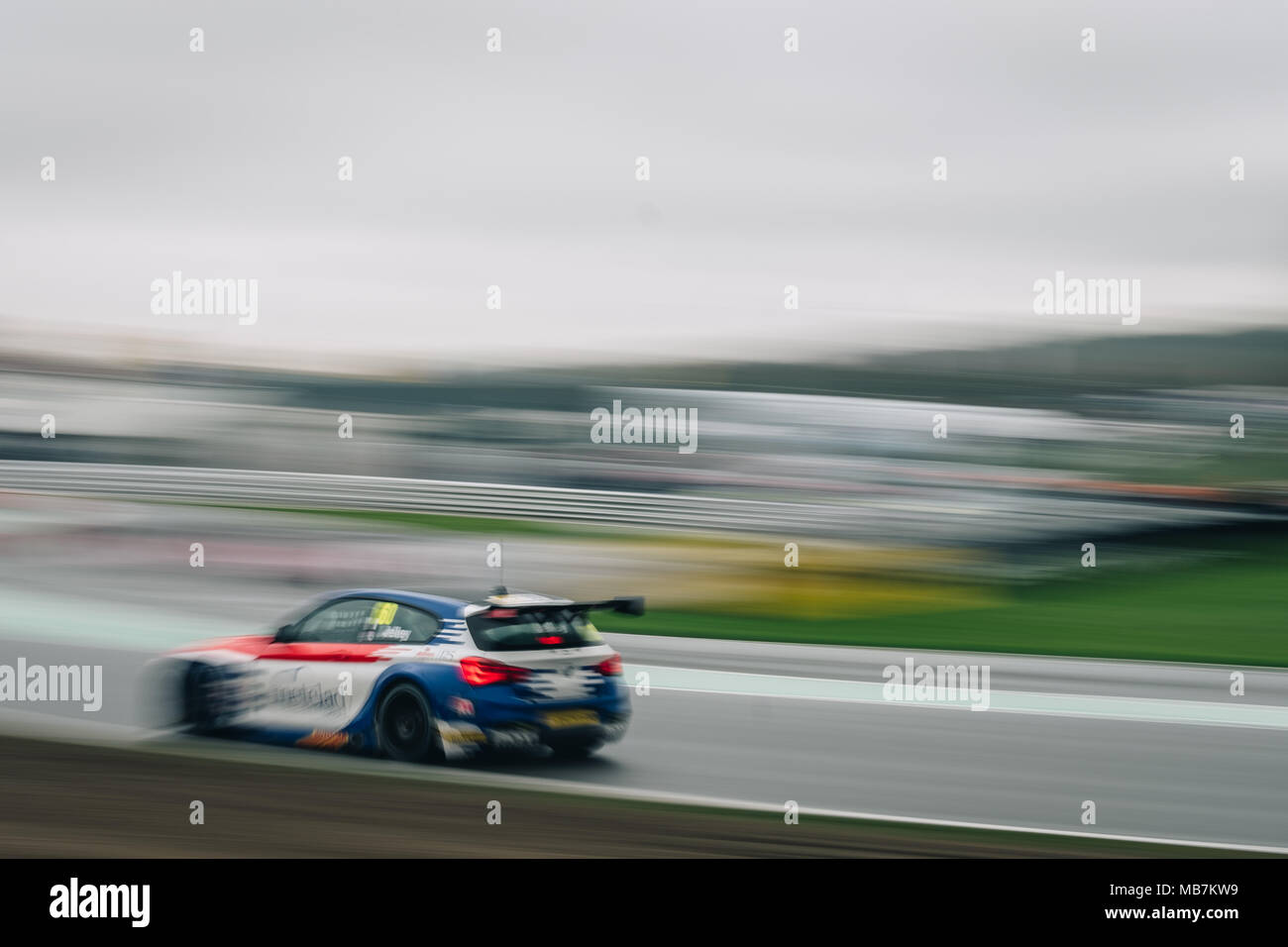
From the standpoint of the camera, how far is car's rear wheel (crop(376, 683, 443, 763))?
6719mm

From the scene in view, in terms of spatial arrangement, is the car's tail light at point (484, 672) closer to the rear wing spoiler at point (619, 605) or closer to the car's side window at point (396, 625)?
the car's side window at point (396, 625)

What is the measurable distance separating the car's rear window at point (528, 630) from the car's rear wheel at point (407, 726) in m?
0.49

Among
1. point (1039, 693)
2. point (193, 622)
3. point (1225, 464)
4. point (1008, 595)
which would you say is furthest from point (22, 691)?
point (1225, 464)

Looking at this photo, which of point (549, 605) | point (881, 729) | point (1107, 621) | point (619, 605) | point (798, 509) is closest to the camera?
point (619, 605)

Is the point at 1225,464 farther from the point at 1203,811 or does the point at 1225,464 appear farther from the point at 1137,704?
the point at 1203,811

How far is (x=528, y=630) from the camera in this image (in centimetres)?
684

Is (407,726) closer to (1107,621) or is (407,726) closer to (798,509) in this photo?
(798,509)

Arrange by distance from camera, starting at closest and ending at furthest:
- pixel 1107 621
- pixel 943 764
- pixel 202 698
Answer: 1. pixel 202 698
2. pixel 943 764
3. pixel 1107 621

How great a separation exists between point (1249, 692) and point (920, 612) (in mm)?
4616

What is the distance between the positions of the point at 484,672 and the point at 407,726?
613mm

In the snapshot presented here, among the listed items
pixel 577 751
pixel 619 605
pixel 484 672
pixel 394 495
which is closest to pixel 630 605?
pixel 619 605

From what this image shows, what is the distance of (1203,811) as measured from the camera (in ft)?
22.0

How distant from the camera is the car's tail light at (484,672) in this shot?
6.62m

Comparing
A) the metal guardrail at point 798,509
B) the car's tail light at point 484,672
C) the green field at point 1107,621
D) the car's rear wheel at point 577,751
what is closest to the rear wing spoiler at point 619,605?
the car's tail light at point 484,672
